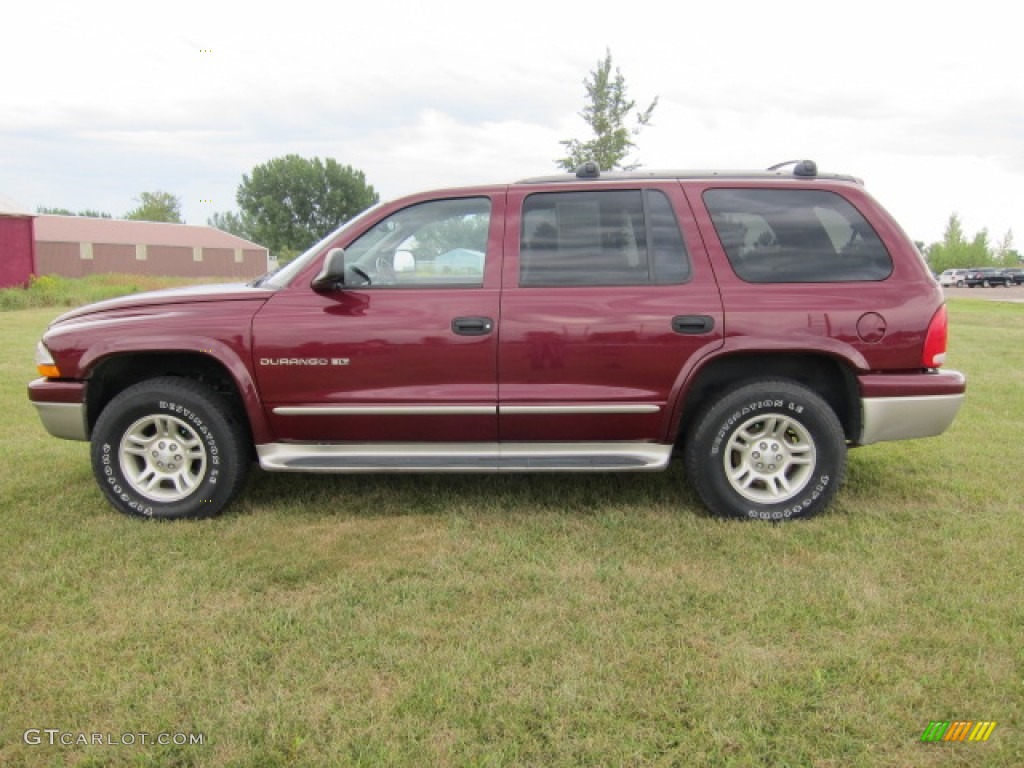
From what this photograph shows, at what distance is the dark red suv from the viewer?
3.78 meters

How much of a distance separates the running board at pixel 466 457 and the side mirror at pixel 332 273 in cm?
82

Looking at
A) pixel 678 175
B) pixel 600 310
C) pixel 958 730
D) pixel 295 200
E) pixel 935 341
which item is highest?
pixel 295 200

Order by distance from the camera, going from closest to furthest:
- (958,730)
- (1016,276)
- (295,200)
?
(958,730) < (1016,276) < (295,200)

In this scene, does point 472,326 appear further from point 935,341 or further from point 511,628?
point 935,341

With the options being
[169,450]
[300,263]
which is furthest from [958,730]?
[169,450]

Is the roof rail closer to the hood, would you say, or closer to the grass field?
the grass field

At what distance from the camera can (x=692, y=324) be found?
3773 mm

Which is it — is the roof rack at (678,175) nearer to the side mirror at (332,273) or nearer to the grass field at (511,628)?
the side mirror at (332,273)

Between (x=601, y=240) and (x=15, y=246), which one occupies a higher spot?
(x=15, y=246)

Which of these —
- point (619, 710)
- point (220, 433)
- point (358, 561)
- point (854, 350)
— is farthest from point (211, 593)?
point (854, 350)

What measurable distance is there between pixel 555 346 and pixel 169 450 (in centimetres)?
208

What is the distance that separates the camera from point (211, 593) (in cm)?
313

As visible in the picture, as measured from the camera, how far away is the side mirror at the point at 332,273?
12.1ft

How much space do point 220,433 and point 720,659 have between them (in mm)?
2646
